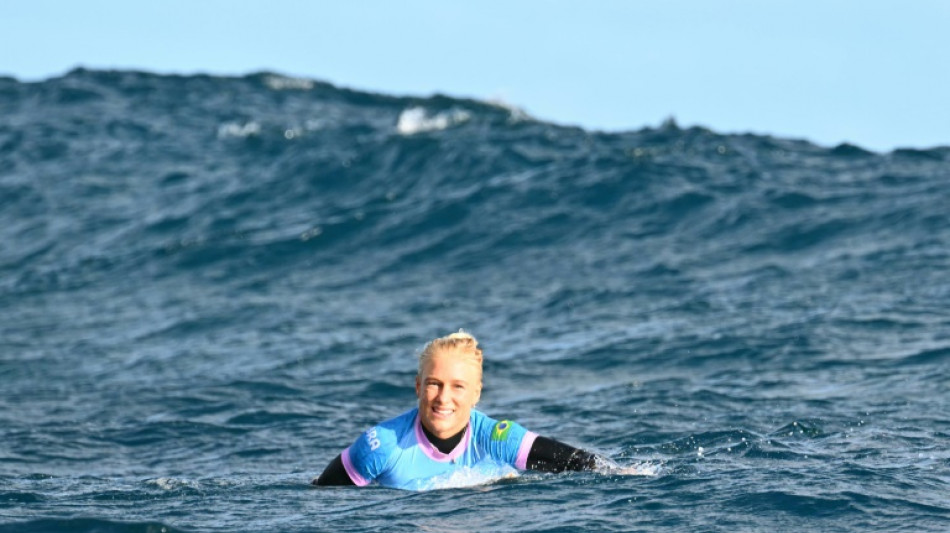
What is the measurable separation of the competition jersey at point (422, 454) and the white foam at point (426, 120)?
30033 mm

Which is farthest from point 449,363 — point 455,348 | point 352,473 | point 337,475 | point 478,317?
point 478,317

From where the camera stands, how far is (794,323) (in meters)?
19.5

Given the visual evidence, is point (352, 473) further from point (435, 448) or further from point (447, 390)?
point (447, 390)

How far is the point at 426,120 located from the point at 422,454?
1304 inches

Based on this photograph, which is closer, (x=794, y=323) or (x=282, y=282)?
(x=794, y=323)

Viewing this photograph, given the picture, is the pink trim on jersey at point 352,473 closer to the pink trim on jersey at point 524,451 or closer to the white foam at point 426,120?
the pink trim on jersey at point 524,451

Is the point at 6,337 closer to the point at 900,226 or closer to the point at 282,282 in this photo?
the point at 282,282

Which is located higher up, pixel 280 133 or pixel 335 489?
pixel 280 133

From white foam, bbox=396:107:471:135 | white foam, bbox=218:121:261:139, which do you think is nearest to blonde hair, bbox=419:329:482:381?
white foam, bbox=396:107:471:135

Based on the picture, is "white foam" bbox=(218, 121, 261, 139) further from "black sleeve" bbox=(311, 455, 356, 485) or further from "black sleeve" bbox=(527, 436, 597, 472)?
"black sleeve" bbox=(527, 436, 597, 472)

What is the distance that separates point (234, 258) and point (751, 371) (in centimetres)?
1432

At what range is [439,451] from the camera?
10398 mm

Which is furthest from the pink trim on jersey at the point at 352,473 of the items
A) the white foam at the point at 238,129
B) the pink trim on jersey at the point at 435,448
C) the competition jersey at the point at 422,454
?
the white foam at the point at 238,129

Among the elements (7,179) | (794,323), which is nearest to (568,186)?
(794,323)
